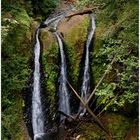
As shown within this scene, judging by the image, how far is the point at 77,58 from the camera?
12.0 meters

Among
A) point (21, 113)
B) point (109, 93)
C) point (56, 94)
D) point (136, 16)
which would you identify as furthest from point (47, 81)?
point (136, 16)

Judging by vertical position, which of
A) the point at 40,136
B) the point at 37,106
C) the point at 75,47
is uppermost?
the point at 75,47

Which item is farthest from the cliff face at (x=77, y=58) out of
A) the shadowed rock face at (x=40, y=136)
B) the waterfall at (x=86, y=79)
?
the shadowed rock face at (x=40, y=136)

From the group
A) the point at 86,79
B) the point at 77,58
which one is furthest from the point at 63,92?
the point at 77,58

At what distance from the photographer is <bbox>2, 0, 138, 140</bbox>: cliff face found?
361 inches

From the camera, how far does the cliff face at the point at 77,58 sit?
9180 millimetres

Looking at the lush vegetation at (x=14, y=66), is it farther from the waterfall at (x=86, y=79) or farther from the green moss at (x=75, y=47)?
the waterfall at (x=86, y=79)

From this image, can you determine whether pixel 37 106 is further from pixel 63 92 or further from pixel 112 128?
pixel 112 128

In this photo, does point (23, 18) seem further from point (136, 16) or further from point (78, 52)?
point (136, 16)

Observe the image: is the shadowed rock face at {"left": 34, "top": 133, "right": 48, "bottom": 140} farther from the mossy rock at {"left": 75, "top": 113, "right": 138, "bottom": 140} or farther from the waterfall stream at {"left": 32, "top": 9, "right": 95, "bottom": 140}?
the mossy rock at {"left": 75, "top": 113, "right": 138, "bottom": 140}

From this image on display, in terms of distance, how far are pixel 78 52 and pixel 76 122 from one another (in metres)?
2.81

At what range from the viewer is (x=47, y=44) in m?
12.2

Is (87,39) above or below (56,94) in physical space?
above

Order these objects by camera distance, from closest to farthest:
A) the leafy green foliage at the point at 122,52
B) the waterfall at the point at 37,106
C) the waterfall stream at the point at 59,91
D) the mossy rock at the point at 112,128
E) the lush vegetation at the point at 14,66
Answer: the leafy green foliage at the point at 122,52 → the mossy rock at the point at 112,128 → the lush vegetation at the point at 14,66 → the waterfall at the point at 37,106 → the waterfall stream at the point at 59,91
